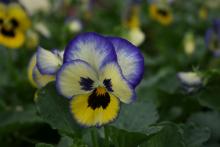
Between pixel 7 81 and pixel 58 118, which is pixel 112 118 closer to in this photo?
pixel 58 118

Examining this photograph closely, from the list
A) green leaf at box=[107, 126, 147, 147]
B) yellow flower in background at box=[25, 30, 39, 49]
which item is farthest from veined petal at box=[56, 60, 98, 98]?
yellow flower in background at box=[25, 30, 39, 49]

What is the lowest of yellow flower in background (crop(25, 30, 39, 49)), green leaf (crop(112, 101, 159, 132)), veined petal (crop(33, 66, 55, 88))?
yellow flower in background (crop(25, 30, 39, 49))

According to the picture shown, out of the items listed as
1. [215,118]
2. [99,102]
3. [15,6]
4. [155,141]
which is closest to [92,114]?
[99,102]

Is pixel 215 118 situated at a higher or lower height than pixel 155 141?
lower

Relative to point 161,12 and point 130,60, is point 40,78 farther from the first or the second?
point 161,12

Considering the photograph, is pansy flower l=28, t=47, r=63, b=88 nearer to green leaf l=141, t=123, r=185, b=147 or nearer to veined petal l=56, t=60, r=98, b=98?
veined petal l=56, t=60, r=98, b=98

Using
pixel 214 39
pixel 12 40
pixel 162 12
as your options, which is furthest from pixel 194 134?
pixel 162 12
